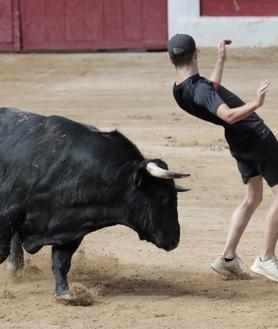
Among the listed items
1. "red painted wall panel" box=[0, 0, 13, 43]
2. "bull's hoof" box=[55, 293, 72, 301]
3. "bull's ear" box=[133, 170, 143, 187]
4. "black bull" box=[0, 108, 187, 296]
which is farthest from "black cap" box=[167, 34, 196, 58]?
"red painted wall panel" box=[0, 0, 13, 43]

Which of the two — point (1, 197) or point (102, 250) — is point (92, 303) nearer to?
point (1, 197)

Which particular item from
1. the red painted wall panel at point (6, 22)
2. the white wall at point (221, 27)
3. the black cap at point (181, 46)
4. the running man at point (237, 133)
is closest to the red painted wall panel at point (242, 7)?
the white wall at point (221, 27)

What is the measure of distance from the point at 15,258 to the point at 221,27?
1198 centimetres

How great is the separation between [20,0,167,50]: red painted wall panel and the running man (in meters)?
12.1

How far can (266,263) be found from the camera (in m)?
7.53

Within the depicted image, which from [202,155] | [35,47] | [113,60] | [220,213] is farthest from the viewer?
[35,47]

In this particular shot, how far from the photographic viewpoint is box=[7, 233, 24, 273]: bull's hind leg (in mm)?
7789

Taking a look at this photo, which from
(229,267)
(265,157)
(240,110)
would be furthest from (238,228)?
(240,110)

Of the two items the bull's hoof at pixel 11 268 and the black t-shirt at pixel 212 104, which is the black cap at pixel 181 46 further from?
the bull's hoof at pixel 11 268

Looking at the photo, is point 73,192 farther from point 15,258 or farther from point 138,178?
point 15,258

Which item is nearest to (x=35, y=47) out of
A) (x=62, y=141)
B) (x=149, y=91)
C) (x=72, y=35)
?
(x=72, y=35)

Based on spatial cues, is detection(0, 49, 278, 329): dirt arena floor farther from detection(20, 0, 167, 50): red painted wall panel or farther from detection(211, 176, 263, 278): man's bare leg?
detection(20, 0, 167, 50): red painted wall panel

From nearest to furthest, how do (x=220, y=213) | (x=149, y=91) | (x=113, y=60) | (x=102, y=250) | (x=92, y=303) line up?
(x=92, y=303) < (x=102, y=250) < (x=220, y=213) < (x=149, y=91) < (x=113, y=60)

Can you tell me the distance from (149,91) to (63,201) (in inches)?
362
